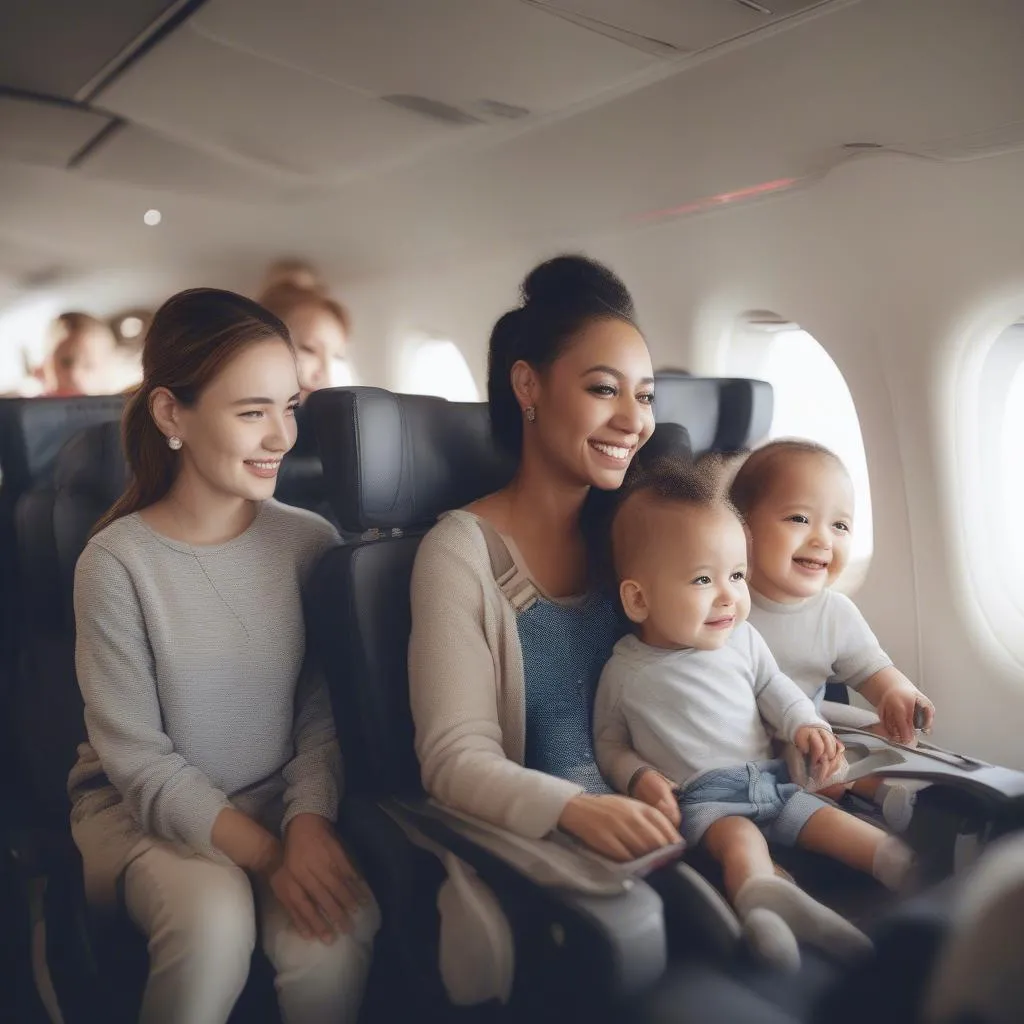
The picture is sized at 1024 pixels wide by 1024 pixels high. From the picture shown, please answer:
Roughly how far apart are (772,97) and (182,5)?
1.01m

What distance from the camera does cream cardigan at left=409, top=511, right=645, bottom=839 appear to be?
1.21 meters

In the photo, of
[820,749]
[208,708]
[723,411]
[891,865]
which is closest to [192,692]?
[208,708]

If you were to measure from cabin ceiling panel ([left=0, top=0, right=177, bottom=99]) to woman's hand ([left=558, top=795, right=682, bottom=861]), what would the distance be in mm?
1367

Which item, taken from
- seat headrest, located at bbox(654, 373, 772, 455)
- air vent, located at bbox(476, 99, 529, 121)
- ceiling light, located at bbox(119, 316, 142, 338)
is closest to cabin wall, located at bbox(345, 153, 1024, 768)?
seat headrest, located at bbox(654, 373, 772, 455)

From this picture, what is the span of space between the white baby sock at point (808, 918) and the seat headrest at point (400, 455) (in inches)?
28.7

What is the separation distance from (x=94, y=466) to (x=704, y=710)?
111cm

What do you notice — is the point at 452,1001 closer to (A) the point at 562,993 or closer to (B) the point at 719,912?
(A) the point at 562,993

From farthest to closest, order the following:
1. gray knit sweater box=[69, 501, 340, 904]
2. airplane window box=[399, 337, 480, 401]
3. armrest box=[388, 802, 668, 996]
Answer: airplane window box=[399, 337, 480, 401] < gray knit sweater box=[69, 501, 340, 904] < armrest box=[388, 802, 668, 996]

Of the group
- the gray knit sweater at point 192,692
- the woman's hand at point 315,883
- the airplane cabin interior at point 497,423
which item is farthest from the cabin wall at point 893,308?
the woman's hand at point 315,883

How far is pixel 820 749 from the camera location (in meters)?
1.32

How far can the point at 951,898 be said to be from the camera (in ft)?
3.77

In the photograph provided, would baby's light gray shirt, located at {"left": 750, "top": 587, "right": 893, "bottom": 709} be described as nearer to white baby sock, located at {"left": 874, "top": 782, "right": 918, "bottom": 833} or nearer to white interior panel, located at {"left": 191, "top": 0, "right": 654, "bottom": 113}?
white baby sock, located at {"left": 874, "top": 782, "right": 918, "bottom": 833}

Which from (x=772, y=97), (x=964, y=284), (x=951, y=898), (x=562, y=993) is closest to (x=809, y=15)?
(x=772, y=97)

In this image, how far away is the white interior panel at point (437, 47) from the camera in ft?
5.09
